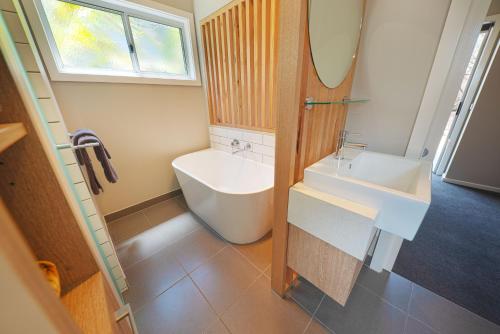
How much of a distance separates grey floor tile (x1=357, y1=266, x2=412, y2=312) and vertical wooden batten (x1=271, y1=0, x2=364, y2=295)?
2.06 feet

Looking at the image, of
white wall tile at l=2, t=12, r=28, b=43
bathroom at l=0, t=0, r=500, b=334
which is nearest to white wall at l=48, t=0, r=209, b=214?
bathroom at l=0, t=0, r=500, b=334

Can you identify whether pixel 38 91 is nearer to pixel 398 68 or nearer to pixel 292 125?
pixel 292 125

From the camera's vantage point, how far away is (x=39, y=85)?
80 cm

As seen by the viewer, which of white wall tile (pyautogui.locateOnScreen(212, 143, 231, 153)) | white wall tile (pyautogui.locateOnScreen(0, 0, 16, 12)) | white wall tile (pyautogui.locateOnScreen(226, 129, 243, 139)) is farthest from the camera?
white wall tile (pyautogui.locateOnScreen(212, 143, 231, 153))

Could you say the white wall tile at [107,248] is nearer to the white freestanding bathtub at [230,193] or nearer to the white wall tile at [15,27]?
the white freestanding bathtub at [230,193]

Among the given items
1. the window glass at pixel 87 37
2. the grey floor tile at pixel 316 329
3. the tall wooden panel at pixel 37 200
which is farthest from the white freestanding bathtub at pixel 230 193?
the window glass at pixel 87 37

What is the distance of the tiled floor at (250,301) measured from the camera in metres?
1.10

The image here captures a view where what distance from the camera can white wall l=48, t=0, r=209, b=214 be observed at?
1729mm

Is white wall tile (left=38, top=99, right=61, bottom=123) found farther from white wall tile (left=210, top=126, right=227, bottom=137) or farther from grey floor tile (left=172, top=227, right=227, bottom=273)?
white wall tile (left=210, top=126, right=227, bottom=137)

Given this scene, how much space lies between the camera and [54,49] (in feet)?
5.11

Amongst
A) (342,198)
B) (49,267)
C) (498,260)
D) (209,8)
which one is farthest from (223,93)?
(498,260)

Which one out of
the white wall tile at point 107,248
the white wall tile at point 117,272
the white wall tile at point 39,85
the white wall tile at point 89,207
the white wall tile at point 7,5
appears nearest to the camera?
the white wall tile at point 7,5

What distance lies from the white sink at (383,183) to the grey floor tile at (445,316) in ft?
2.71

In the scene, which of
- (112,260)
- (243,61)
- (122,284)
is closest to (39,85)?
(112,260)
